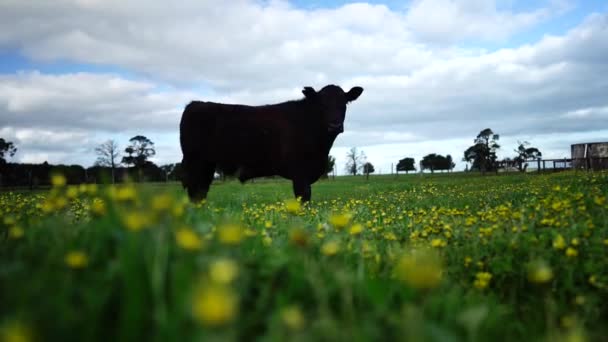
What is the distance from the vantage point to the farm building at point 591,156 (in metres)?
33.7

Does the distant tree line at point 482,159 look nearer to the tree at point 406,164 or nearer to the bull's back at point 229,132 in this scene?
the tree at point 406,164

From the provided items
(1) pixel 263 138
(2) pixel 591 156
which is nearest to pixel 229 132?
(1) pixel 263 138

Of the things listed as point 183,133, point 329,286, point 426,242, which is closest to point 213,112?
point 183,133

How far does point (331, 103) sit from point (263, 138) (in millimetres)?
1879

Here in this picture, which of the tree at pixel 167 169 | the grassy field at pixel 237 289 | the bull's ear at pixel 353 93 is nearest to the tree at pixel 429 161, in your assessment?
the tree at pixel 167 169

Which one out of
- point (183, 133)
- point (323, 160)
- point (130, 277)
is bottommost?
point (130, 277)

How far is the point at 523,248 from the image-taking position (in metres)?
3.50

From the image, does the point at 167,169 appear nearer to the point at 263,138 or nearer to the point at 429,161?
the point at 263,138

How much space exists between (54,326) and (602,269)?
3.60 meters

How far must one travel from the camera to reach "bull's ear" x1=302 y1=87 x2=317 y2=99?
955 cm

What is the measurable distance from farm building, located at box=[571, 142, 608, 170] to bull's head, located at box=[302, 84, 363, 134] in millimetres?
34229

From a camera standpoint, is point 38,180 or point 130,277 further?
point 38,180

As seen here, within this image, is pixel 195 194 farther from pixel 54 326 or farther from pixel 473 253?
pixel 54 326

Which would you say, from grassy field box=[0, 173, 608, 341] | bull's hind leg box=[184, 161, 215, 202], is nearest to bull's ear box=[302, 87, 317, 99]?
bull's hind leg box=[184, 161, 215, 202]
